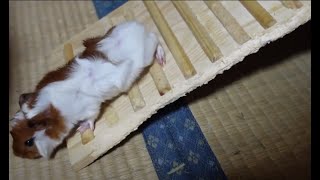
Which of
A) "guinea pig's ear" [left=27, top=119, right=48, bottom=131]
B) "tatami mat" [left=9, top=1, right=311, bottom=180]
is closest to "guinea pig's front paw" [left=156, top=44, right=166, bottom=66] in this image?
"tatami mat" [left=9, top=1, right=311, bottom=180]

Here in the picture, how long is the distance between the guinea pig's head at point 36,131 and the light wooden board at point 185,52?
0.12 meters

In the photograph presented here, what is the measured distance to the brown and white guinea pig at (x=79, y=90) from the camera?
1481 mm

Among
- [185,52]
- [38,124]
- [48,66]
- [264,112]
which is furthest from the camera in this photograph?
[48,66]

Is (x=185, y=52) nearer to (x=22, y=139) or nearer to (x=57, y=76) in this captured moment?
(x=57, y=76)

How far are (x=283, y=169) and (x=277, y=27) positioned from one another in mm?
648

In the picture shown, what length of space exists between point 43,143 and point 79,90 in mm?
287

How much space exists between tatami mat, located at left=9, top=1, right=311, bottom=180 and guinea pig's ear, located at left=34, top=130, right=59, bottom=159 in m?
0.10

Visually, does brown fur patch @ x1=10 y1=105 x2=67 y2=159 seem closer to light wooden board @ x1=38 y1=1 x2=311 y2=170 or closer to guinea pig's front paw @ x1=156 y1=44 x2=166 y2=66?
light wooden board @ x1=38 y1=1 x2=311 y2=170

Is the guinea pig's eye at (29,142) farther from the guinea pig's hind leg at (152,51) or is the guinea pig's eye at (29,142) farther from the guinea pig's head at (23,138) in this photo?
the guinea pig's hind leg at (152,51)

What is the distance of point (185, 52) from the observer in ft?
5.16

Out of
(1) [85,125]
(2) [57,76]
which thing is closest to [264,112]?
(1) [85,125]

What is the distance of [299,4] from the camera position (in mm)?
1331

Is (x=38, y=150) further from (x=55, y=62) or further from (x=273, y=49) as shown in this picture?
(x=273, y=49)
